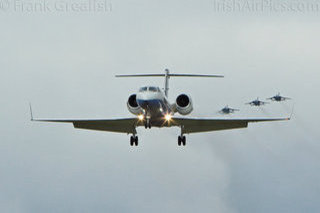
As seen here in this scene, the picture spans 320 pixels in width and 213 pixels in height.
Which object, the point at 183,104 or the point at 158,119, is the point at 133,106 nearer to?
the point at 158,119

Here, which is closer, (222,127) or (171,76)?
(222,127)

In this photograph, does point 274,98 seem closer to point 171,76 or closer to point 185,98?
point 171,76

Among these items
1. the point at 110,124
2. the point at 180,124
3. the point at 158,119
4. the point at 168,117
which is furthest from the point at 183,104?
the point at 110,124

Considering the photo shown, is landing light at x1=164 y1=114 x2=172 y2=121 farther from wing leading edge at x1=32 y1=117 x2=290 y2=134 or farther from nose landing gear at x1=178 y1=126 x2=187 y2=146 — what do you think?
nose landing gear at x1=178 y1=126 x2=187 y2=146

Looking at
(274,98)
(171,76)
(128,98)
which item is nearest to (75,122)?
(128,98)

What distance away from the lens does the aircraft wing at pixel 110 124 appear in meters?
41.9

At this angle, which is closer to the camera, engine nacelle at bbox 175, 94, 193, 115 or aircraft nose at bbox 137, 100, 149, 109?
aircraft nose at bbox 137, 100, 149, 109

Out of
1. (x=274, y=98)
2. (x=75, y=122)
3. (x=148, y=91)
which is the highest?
(x=148, y=91)

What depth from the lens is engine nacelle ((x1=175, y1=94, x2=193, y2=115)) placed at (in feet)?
136

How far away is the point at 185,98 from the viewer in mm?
41438

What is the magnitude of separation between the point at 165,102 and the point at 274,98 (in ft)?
132

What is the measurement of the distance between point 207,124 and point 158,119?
5.56 meters

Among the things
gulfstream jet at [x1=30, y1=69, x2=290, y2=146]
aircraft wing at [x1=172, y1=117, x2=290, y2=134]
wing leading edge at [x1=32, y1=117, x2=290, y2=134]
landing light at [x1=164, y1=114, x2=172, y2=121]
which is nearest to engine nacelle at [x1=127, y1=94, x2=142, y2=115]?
gulfstream jet at [x1=30, y1=69, x2=290, y2=146]

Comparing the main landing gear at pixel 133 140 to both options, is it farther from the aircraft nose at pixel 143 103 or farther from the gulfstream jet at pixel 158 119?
the aircraft nose at pixel 143 103
